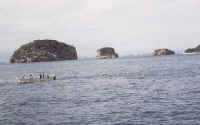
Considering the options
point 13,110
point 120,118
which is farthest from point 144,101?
point 13,110

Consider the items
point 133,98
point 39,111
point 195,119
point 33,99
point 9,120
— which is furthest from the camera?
point 33,99

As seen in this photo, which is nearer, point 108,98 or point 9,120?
point 9,120

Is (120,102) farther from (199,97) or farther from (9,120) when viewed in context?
(9,120)

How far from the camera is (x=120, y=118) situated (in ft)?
116

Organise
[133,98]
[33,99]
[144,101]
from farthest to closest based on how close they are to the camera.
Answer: [33,99] → [133,98] → [144,101]

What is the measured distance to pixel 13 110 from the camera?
43.7 m

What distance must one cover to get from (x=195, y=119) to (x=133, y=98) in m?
16.9

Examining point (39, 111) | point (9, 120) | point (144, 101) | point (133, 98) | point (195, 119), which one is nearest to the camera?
point (195, 119)

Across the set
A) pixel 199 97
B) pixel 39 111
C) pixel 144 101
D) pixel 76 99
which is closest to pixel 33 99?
pixel 76 99

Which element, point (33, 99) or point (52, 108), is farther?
point (33, 99)

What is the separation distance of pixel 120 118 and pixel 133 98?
14428 mm

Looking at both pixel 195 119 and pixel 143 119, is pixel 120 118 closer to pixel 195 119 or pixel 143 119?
pixel 143 119

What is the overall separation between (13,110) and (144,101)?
815 inches

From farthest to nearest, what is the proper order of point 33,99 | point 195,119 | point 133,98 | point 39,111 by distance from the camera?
point 33,99, point 133,98, point 39,111, point 195,119
